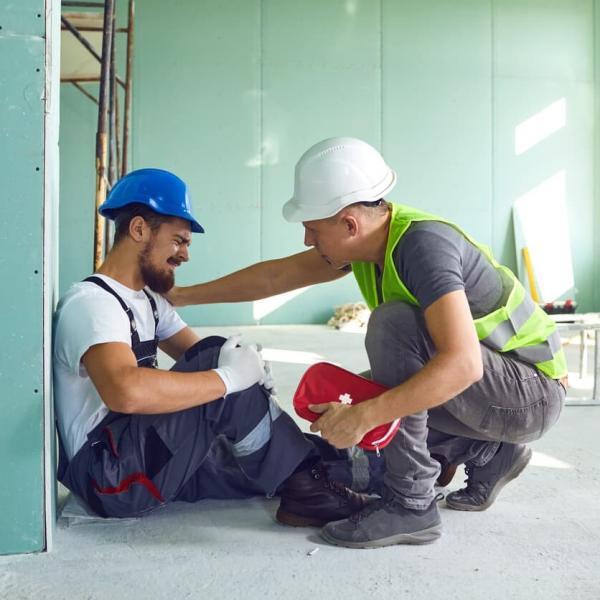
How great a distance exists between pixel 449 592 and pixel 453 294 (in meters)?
0.74

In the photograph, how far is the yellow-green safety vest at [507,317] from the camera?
2.22 metres

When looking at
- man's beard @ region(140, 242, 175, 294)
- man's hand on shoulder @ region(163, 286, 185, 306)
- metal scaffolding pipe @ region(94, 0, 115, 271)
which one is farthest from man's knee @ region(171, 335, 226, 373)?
metal scaffolding pipe @ region(94, 0, 115, 271)

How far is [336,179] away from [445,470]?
1.12 meters

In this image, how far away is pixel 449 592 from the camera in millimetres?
1911

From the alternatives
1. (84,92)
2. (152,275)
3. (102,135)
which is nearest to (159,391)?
(152,275)

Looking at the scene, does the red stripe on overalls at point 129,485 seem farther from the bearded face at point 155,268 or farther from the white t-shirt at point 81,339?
the bearded face at point 155,268

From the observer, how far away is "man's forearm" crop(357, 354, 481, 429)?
200 cm

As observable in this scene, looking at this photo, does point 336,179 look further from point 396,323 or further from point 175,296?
point 175,296

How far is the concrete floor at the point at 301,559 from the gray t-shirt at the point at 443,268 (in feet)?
2.25

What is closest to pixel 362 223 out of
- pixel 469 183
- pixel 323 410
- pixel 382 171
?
pixel 382 171

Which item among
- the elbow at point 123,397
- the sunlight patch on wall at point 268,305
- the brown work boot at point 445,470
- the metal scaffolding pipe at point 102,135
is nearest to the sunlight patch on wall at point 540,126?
the sunlight patch on wall at point 268,305

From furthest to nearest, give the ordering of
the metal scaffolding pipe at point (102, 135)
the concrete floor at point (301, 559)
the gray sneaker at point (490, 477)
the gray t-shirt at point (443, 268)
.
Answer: the metal scaffolding pipe at point (102, 135) → the gray sneaker at point (490, 477) → the gray t-shirt at point (443, 268) → the concrete floor at point (301, 559)

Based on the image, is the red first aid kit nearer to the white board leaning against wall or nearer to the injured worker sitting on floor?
the injured worker sitting on floor

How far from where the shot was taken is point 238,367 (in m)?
2.28
